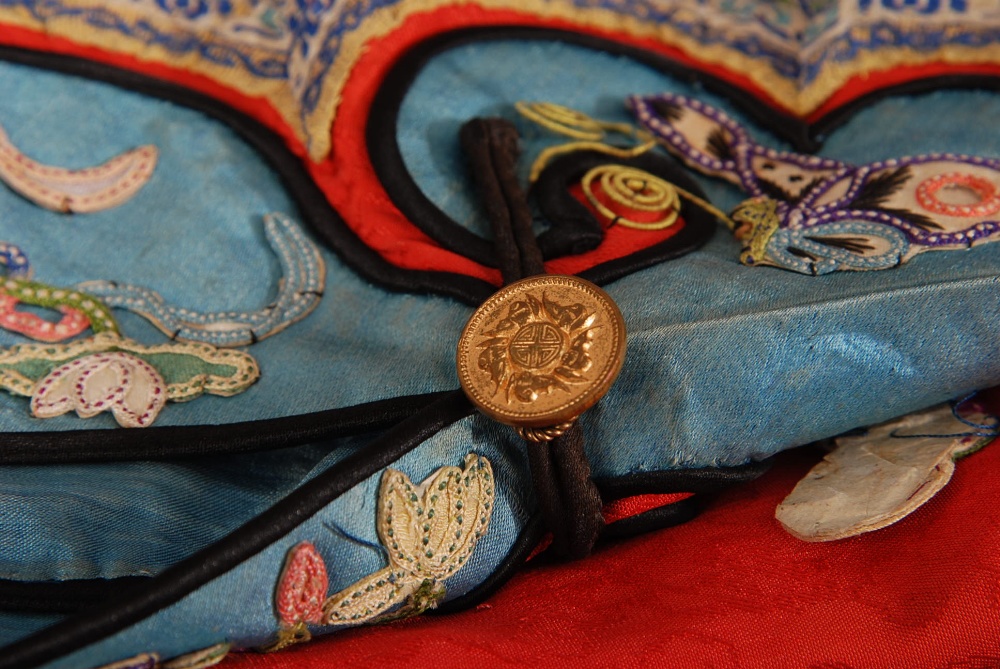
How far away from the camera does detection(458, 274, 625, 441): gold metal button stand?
52 centimetres

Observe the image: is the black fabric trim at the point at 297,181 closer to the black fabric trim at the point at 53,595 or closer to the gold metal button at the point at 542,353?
the gold metal button at the point at 542,353

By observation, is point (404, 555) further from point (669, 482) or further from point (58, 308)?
point (58, 308)

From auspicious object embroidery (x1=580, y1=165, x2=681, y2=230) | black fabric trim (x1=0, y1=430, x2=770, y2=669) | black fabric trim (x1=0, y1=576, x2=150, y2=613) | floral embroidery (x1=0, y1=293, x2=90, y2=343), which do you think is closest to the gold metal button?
black fabric trim (x1=0, y1=430, x2=770, y2=669)

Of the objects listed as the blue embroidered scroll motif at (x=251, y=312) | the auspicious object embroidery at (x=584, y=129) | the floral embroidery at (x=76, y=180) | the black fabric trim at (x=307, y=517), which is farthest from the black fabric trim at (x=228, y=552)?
the floral embroidery at (x=76, y=180)

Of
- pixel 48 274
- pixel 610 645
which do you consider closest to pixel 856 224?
pixel 610 645

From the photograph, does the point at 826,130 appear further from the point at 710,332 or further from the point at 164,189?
the point at 164,189

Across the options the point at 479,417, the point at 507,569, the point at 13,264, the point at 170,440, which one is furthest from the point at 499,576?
the point at 13,264

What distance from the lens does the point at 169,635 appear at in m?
0.49

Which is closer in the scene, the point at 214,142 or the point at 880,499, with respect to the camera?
the point at 880,499

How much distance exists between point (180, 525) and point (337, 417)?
13cm

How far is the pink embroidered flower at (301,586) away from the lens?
51cm

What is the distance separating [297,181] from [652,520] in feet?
1.49

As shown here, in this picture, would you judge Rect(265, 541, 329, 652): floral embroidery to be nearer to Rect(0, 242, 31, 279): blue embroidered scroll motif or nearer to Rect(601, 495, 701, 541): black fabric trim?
Rect(601, 495, 701, 541): black fabric trim

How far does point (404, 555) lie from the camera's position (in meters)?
0.54
